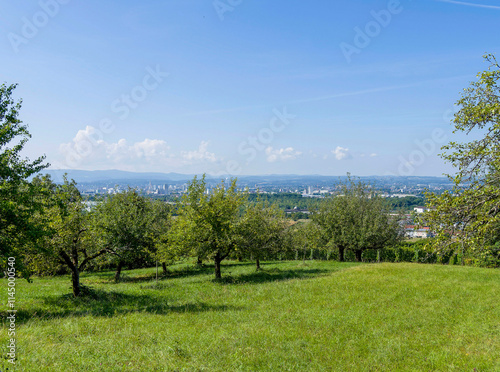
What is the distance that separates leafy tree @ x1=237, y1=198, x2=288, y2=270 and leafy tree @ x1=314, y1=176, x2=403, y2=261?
10.3 m

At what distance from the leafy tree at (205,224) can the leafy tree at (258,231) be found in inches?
37.4

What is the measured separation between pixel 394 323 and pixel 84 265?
17.2 meters

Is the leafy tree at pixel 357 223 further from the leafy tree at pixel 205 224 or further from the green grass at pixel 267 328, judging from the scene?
the leafy tree at pixel 205 224

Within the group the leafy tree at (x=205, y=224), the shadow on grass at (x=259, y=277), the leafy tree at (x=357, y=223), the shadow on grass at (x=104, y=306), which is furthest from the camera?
the leafy tree at (x=357, y=223)

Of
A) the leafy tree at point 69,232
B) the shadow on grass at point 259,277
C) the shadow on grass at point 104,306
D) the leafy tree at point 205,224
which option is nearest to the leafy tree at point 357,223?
the shadow on grass at point 259,277

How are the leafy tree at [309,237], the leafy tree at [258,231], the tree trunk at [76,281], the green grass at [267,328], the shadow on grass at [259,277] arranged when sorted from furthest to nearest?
the leafy tree at [309,237] → the leafy tree at [258,231] → the shadow on grass at [259,277] → the tree trunk at [76,281] → the green grass at [267,328]

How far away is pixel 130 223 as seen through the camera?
27.5 meters

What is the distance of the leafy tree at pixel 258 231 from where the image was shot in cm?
2652

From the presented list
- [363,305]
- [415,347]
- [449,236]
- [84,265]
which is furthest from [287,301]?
[84,265]

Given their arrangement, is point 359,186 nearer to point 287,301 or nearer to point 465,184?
point 287,301

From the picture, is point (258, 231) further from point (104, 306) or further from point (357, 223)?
point (357, 223)

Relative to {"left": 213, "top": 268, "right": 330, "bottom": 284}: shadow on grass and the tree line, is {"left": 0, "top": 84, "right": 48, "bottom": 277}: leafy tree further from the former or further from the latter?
{"left": 213, "top": 268, "right": 330, "bottom": 284}: shadow on grass

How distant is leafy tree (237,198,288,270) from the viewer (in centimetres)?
2652

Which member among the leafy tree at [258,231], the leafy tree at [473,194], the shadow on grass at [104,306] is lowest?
the shadow on grass at [104,306]
